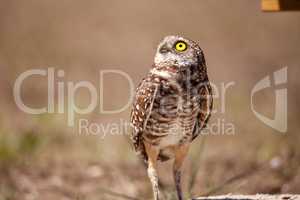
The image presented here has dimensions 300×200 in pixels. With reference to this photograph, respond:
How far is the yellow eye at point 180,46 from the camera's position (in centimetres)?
619

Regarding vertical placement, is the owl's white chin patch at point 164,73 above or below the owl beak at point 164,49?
below

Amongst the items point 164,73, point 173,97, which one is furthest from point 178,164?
point 164,73

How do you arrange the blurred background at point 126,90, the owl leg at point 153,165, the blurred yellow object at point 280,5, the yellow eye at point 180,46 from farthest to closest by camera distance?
the blurred background at point 126,90
the blurred yellow object at point 280,5
the owl leg at point 153,165
the yellow eye at point 180,46

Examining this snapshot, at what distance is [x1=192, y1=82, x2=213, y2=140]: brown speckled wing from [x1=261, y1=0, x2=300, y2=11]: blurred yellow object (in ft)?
4.71

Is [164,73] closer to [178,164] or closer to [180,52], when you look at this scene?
[180,52]

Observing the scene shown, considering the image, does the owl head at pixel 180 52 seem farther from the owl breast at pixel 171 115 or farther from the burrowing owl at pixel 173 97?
the owl breast at pixel 171 115

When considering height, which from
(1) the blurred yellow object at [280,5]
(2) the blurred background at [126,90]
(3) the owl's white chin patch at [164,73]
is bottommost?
(2) the blurred background at [126,90]

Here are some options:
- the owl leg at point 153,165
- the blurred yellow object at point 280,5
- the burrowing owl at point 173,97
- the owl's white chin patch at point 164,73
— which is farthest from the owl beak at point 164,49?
the blurred yellow object at point 280,5

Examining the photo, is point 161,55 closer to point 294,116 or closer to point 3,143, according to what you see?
point 3,143

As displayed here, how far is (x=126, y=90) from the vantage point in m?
12.1

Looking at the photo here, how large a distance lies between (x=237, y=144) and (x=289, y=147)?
839 mm

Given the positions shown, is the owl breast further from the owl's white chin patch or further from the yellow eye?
the yellow eye

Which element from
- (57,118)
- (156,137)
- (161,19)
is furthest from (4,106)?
(156,137)

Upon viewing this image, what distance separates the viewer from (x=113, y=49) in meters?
13.0
